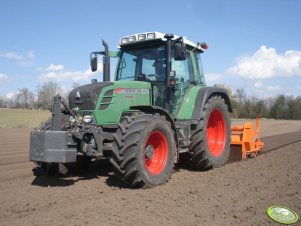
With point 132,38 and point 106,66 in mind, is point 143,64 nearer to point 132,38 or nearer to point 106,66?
point 132,38

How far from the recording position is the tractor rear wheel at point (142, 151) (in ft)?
17.9

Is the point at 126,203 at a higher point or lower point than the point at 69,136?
lower

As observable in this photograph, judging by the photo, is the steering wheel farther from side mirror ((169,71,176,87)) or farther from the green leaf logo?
the green leaf logo

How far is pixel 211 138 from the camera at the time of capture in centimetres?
851

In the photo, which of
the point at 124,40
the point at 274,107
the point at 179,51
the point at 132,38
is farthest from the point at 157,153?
the point at 274,107

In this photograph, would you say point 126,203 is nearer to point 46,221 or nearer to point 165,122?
point 46,221

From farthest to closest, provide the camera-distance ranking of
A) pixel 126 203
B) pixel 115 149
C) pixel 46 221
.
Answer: pixel 115 149 → pixel 126 203 → pixel 46 221

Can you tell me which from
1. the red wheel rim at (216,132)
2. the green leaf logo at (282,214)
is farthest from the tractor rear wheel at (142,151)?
the red wheel rim at (216,132)

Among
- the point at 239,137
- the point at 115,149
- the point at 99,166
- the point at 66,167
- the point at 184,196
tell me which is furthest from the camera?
the point at 239,137

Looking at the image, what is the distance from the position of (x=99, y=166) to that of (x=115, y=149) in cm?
276

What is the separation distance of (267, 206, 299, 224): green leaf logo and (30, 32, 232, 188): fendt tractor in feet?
6.26

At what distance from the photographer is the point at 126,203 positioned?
4.77 m

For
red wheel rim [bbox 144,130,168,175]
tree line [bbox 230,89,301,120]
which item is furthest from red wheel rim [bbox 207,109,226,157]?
tree line [bbox 230,89,301,120]

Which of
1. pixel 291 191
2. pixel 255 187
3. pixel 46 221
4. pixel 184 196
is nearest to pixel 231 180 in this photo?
pixel 255 187
